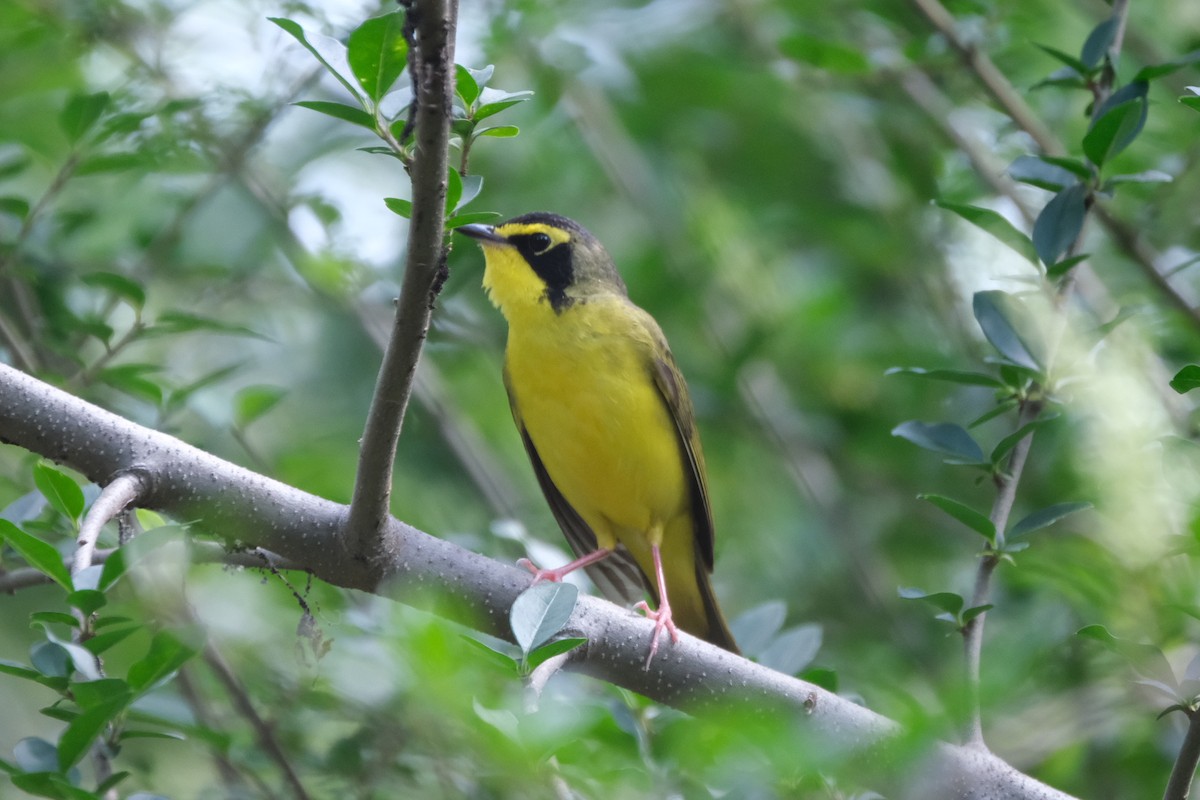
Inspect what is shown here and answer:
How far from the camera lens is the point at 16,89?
5277 mm

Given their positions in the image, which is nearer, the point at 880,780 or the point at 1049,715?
the point at 880,780

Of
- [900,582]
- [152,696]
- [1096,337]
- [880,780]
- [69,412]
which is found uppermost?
[69,412]

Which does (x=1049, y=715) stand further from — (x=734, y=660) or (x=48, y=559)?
(x=48, y=559)

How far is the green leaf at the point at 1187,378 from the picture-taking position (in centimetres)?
248

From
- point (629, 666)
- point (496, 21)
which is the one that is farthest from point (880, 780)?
point (496, 21)

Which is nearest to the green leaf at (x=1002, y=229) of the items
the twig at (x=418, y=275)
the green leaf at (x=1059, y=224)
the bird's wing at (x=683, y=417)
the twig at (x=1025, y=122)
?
the green leaf at (x=1059, y=224)

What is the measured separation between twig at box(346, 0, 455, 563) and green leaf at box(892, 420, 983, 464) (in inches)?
50.0

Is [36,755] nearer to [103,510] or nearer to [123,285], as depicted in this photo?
[103,510]

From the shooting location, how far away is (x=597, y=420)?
5.00 meters

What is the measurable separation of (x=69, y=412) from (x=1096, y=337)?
2446 mm

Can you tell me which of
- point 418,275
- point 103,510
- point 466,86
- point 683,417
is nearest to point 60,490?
point 103,510

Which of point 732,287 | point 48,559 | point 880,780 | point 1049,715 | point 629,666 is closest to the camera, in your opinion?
point 48,559

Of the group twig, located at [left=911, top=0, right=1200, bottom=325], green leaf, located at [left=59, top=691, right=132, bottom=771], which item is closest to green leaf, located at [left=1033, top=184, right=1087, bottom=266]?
twig, located at [left=911, top=0, right=1200, bottom=325]

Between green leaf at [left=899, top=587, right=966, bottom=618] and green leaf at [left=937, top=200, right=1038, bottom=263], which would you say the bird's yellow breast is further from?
green leaf at [left=899, top=587, right=966, bottom=618]
